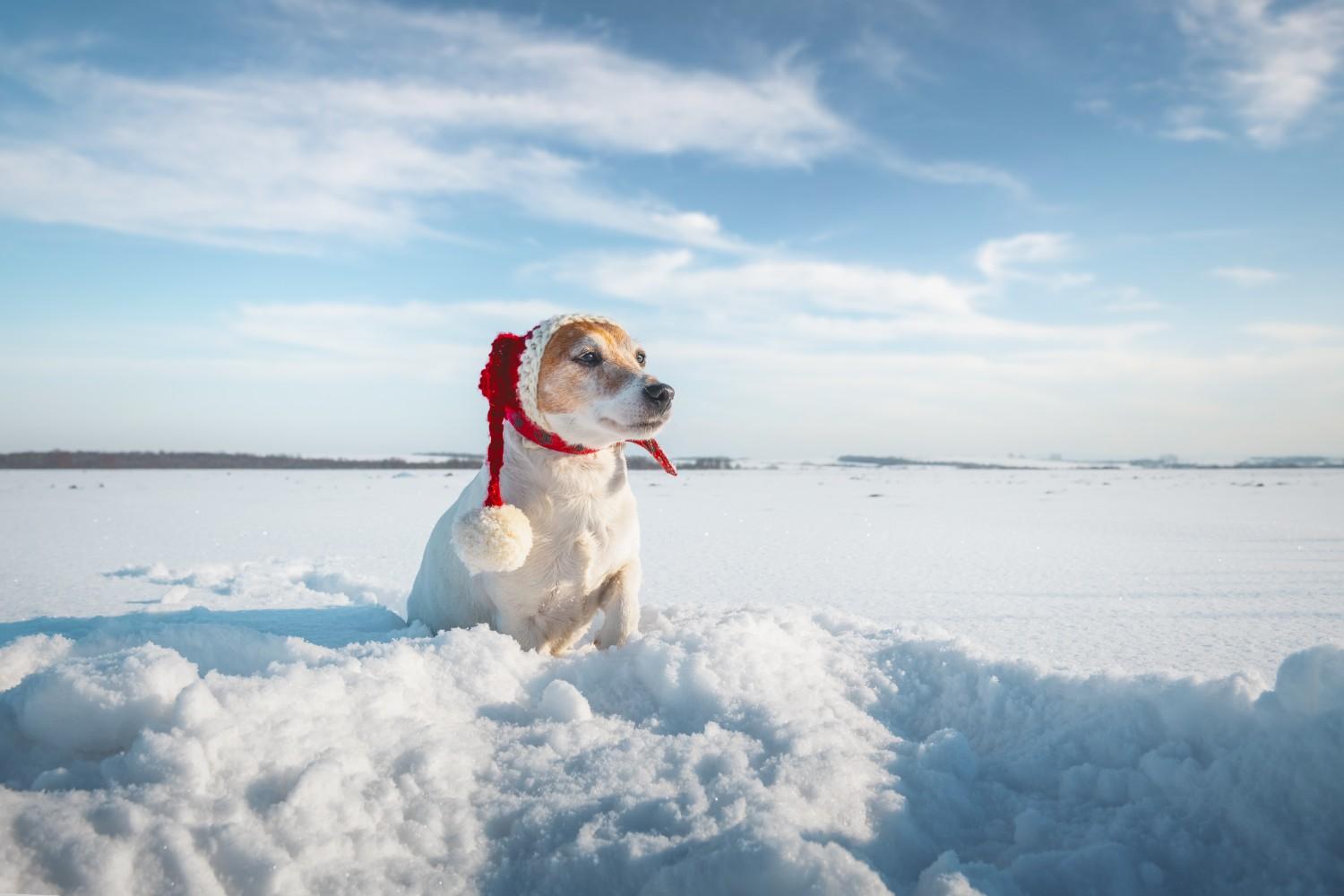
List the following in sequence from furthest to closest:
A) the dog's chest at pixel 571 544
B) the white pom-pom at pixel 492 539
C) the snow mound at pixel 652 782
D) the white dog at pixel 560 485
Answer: the dog's chest at pixel 571 544 < the white dog at pixel 560 485 < the white pom-pom at pixel 492 539 < the snow mound at pixel 652 782

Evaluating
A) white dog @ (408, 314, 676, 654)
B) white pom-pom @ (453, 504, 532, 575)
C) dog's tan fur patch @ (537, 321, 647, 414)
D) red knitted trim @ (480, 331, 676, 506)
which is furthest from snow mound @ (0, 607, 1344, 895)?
dog's tan fur patch @ (537, 321, 647, 414)

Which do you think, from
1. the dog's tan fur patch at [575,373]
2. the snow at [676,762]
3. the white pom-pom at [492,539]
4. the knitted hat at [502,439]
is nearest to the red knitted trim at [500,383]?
the knitted hat at [502,439]

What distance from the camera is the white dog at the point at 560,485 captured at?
96.3 inches

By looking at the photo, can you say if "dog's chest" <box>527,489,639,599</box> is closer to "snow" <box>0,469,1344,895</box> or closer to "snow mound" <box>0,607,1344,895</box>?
"snow" <box>0,469,1344,895</box>

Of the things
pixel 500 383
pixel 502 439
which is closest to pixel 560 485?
pixel 502 439

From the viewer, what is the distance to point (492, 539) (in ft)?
7.64

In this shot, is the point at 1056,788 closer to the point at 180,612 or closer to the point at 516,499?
the point at 516,499

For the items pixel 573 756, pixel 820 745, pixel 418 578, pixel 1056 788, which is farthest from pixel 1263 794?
pixel 418 578

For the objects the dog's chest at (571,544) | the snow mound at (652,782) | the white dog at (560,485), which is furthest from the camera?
the dog's chest at (571,544)

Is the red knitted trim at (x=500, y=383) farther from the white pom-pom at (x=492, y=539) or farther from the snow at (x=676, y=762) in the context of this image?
the snow at (x=676, y=762)

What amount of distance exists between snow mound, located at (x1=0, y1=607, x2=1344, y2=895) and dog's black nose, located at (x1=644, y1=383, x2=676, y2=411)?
2.94 feet

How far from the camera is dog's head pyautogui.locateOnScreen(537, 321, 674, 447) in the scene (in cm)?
243

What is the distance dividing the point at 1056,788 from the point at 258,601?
4.45m

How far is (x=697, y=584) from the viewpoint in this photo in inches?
208
